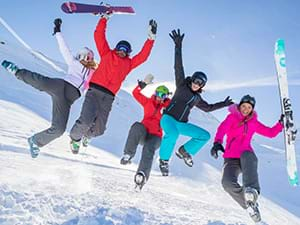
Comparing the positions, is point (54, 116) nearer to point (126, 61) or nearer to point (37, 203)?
point (126, 61)

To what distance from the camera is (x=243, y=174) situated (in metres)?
6.35

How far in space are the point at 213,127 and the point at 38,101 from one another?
28.9 meters

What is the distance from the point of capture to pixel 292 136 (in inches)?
284

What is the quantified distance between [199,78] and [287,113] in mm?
1925

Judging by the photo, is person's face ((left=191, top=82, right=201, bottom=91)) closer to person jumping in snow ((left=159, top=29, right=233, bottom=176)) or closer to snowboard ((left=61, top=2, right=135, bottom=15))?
person jumping in snow ((left=159, top=29, right=233, bottom=176))

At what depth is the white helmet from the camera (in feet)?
25.2

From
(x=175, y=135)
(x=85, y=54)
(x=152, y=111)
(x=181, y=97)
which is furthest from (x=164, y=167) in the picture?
(x=85, y=54)

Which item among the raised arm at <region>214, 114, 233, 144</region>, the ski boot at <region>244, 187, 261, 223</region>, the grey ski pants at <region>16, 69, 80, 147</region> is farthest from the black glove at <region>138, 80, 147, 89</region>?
the ski boot at <region>244, 187, 261, 223</region>

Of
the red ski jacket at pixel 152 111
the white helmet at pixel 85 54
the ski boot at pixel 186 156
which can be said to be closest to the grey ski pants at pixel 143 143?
the red ski jacket at pixel 152 111

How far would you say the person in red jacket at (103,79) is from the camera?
24.0 ft

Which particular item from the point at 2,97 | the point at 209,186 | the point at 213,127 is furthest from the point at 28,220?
the point at 213,127

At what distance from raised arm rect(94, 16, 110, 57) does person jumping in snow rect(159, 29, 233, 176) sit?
1338mm

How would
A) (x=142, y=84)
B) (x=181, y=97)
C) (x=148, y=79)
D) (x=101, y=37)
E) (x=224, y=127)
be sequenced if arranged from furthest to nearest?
(x=148, y=79)
(x=142, y=84)
(x=101, y=37)
(x=181, y=97)
(x=224, y=127)

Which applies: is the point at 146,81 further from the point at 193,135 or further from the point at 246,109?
the point at 246,109
